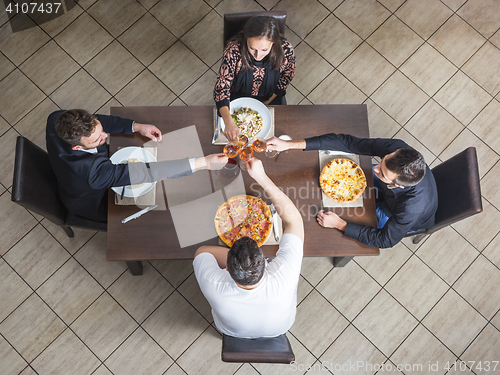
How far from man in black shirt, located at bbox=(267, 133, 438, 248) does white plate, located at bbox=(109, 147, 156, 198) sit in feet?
2.22

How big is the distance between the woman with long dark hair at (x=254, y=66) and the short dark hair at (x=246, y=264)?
0.70 m

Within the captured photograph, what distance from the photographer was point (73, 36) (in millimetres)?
3145

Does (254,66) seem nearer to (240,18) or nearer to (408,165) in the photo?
(240,18)

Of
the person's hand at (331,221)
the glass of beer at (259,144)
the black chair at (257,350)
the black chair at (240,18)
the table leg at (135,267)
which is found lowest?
the table leg at (135,267)

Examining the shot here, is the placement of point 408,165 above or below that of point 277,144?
above

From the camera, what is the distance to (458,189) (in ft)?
6.67

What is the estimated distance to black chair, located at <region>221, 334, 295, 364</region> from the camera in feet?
5.15

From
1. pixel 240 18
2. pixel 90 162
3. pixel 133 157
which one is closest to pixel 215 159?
pixel 133 157

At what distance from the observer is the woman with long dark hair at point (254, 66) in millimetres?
1950

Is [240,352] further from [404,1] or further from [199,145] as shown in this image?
[404,1]

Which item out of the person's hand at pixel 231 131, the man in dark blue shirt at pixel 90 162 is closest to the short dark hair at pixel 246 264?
the man in dark blue shirt at pixel 90 162

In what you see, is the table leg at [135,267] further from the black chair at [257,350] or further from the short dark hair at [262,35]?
the short dark hair at [262,35]

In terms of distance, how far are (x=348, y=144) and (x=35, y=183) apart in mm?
1734

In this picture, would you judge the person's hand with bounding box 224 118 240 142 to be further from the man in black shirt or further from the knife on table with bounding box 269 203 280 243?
the knife on table with bounding box 269 203 280 243
